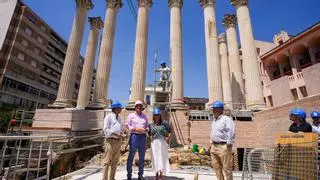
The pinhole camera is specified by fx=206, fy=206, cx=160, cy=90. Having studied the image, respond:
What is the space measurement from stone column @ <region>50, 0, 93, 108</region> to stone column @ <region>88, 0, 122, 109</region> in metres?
2.22

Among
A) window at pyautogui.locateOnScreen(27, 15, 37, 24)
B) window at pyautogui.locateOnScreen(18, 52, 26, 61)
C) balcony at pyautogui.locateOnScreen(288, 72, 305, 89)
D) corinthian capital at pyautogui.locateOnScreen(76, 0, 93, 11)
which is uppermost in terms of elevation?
window at pyautogui.locateOnScreen(27, 15, 37, 24)

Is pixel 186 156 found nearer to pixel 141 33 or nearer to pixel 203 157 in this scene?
pixel 203 157

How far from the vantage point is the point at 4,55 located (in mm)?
36219

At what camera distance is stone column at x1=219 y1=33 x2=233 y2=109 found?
2260cm

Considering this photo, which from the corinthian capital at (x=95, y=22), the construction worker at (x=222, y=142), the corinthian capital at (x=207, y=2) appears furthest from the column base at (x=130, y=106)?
the construction worker at (x=222, y=142)

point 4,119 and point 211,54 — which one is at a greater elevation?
point 211,54

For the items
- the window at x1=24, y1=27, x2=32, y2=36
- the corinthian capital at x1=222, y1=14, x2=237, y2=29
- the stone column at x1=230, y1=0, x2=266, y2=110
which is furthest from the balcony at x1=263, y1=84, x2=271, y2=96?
the window at x1=24, y1=27, x2=32, y2=36

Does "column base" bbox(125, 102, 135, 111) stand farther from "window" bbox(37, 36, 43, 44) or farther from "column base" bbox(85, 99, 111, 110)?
"window" bbox(37, 36, 43, 44)

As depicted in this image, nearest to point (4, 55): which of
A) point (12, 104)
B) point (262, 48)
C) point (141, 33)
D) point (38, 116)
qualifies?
point (12, 104)

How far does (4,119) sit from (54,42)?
938 inches

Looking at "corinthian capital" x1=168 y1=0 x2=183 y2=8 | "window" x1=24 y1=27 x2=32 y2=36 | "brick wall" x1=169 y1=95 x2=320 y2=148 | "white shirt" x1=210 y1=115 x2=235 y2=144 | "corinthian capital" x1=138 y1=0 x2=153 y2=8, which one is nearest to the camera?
"white shirt" x1=210 y1=115 x2=235 y2=144

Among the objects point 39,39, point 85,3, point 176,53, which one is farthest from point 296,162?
point 39,39

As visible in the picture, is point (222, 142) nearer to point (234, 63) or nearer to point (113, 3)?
point (234, 63)

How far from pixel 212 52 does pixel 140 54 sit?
6.82 m
